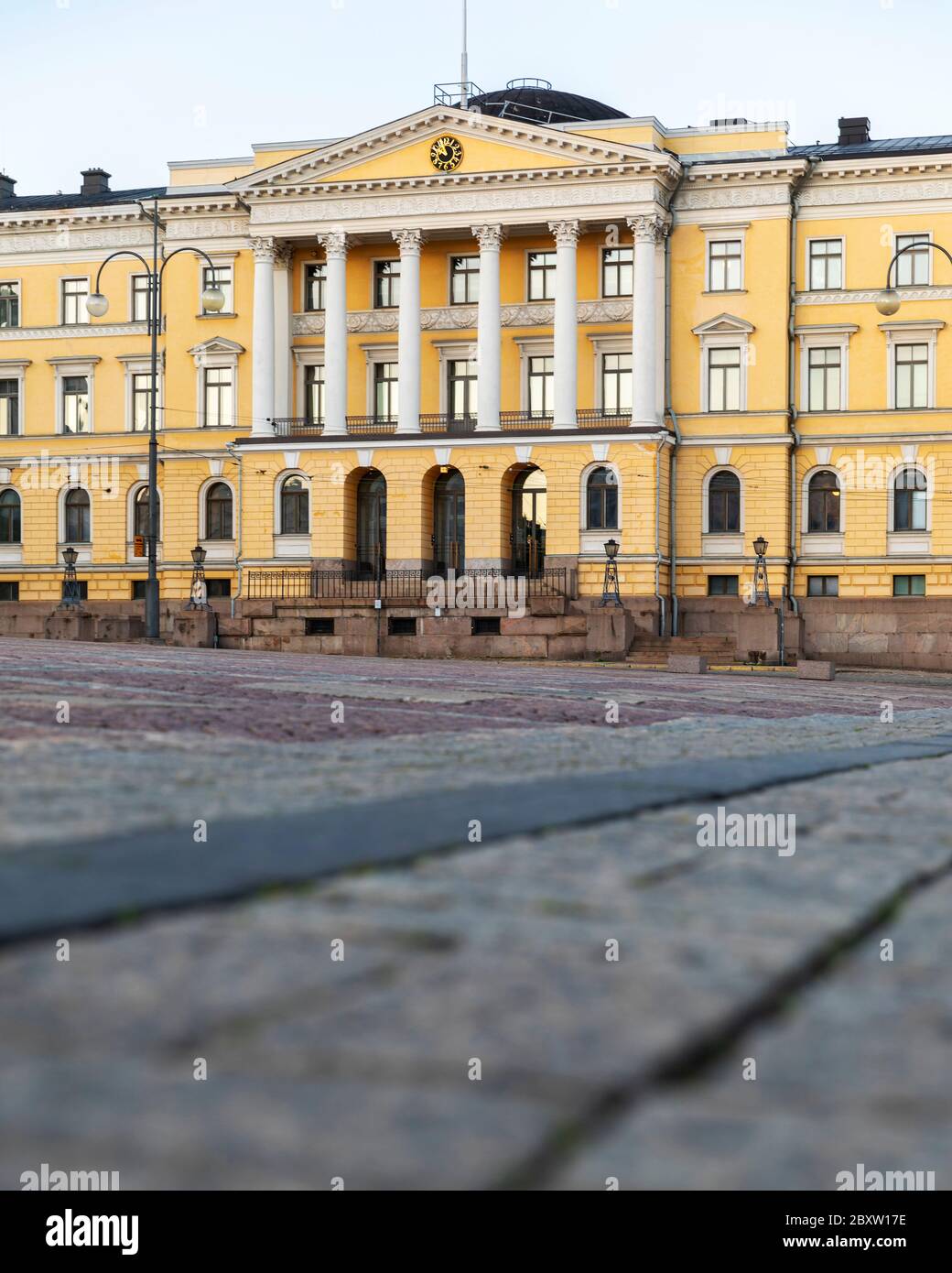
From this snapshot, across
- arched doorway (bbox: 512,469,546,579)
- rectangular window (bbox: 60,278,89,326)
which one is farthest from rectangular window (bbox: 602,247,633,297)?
rectangular window (bbox: 60,278,89,326)

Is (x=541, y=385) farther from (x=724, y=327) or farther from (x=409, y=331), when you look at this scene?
(x=724, y=327)

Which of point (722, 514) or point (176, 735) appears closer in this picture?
point (176, 735)

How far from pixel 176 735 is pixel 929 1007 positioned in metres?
5.20

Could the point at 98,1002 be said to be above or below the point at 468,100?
below

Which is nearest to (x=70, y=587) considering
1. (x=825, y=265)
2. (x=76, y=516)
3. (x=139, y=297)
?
(x=76, y=516)

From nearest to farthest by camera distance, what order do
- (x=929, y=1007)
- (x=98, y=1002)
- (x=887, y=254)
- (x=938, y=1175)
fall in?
(x=938, y=1175) → (x=98, y=1002) → (x=929, y=1007) → (x=887, y=254)

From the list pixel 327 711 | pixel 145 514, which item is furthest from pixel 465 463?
pixel 327 711

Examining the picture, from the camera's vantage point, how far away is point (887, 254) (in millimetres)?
46844

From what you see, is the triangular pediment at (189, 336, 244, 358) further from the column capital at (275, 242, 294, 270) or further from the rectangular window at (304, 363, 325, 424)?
the column capital at (275, 242, 294, 270)

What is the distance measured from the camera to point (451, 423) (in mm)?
49062

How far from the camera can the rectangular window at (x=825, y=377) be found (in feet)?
155

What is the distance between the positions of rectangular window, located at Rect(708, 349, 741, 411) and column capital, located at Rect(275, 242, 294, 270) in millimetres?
13990

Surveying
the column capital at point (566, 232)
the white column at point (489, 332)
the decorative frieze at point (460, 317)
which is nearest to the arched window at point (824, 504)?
the decorative frieze at point (460, 317)
